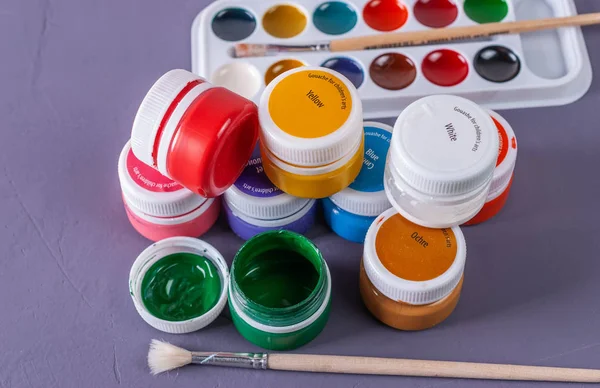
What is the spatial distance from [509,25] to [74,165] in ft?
3.35

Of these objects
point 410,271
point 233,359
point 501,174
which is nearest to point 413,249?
point 410,271

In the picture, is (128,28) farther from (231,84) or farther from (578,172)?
(578,172)

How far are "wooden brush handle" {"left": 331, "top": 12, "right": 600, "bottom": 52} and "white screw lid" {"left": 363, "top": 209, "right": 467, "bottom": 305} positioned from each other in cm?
48

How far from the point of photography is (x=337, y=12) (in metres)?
2.16

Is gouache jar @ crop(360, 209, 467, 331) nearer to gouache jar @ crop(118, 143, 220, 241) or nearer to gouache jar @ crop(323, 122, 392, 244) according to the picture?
gouache jar @ crop(323, 122, 392, 244)

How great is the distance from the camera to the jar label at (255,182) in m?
1.83

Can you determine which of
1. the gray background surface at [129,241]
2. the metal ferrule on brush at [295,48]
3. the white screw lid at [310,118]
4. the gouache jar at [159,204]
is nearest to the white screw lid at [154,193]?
the gouache jar at [159,204]

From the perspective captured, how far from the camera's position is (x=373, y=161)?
6.15 ft

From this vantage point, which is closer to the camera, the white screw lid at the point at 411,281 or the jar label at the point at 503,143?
the white screw lid at the point at 411,281

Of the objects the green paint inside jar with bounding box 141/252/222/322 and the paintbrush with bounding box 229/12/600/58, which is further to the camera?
the paintbrush with bounding box 229/12/600/58

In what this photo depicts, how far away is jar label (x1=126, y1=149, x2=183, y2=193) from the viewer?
184 cm

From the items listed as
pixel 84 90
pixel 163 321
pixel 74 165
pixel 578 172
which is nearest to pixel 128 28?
pixel 84 90

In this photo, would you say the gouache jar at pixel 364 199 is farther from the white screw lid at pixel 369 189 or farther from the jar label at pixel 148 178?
the jar label at pixel 148 178

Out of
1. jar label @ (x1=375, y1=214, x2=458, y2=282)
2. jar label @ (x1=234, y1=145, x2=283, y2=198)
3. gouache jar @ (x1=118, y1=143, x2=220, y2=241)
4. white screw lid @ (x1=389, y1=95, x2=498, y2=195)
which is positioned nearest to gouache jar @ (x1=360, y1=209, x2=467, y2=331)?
jar label @ (x1=375, y1=214, x2=458, y2=282)
